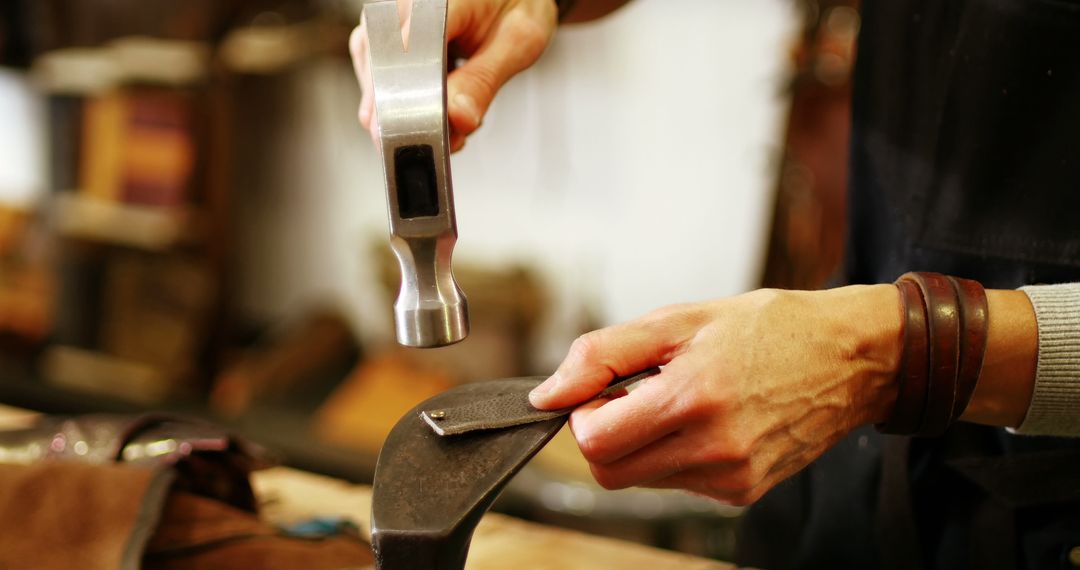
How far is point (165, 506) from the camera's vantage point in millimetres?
901

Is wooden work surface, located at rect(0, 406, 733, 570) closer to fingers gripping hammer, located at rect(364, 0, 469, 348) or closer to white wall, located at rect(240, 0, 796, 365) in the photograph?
fingers gripping hammer, located at rect(364, 0, 469, 348)

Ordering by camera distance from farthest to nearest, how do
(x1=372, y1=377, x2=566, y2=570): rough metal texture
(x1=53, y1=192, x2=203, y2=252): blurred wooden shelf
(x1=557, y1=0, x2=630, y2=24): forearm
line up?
1. (x1=53, y1=192, x2=203, y2=252): blurred wooden shelf
2. (x1=557, y1=0, x2=630, y2=24): forearm
3. (x1=372, y1=377, x2=566, y2=570): rough metal texture

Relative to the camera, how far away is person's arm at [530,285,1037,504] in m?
0.69

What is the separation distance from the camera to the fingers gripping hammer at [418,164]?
666 mm

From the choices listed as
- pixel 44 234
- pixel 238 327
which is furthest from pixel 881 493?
pixel 44 234

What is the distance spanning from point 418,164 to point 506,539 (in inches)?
22.1

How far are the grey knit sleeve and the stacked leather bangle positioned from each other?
0.03m

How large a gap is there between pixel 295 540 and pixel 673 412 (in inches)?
18.5

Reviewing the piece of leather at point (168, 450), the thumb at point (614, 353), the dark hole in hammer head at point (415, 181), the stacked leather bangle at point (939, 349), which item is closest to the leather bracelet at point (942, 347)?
the stacked leather bangle at point (939, 349)

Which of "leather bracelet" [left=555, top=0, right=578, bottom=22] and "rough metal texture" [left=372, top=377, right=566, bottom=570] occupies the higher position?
"leather bracelet" [left=555, top=0, right=578, bottom=22]

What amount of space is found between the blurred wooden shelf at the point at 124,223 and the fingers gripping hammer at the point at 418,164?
2.07 metres

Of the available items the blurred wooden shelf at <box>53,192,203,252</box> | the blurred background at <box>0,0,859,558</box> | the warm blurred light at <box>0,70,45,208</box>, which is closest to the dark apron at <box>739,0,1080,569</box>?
the blurred background at <box>0,0,859,558</box>

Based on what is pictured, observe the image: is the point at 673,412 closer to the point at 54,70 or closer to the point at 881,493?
the point at 881,493

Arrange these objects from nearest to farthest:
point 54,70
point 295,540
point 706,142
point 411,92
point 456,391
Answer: point 411,92
point 456,391
point 295,540
point 706,142
point 54,70
